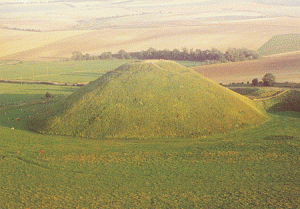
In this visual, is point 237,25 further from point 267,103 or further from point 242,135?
point 242,135

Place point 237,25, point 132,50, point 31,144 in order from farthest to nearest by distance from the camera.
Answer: point 237,25 → point 132,50 → point 31,144

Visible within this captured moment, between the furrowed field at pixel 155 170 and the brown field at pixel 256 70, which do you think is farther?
the brown field at pixel 256 70

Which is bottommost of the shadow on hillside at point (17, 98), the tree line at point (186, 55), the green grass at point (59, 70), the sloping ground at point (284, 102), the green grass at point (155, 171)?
the green grass at point (155, 171)

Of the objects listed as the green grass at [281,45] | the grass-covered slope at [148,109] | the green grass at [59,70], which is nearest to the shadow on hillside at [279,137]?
the grass-covered slope at [148,109]

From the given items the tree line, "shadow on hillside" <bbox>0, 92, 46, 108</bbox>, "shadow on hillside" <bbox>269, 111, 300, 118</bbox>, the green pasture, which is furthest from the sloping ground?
the tree line

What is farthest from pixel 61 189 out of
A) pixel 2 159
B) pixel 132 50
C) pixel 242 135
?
pixel 132 50

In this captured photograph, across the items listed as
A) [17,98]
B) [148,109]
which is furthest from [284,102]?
[17,98]

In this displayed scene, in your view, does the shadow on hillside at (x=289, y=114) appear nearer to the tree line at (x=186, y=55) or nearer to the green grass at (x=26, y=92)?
the green grass at (x=26, y=92)
